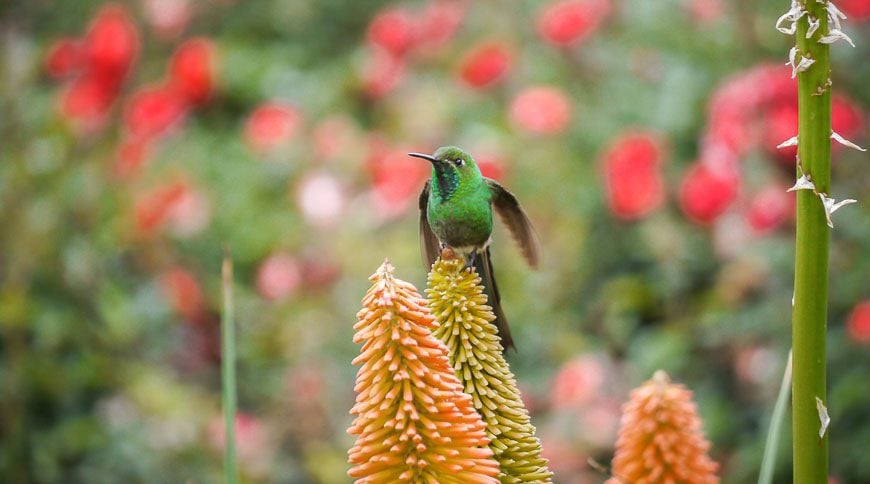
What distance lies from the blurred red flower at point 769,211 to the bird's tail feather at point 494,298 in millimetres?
2593

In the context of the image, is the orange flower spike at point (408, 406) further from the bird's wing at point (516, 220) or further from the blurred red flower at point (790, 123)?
the blurred red flower at point (790, 123)

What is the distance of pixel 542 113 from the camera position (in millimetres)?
4516

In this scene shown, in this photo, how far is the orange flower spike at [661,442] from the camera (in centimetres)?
120

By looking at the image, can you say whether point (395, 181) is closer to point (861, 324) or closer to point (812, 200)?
point (861, 324)

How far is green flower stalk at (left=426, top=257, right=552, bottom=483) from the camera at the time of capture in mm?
1090

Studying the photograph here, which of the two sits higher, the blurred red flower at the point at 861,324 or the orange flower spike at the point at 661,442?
the blurred red flower at the point at 861,324

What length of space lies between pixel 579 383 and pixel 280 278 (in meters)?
1.42

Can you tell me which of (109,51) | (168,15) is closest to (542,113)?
(109,51)

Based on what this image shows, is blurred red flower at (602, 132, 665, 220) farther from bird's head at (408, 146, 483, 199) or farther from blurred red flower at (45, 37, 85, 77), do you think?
blurred red flower at (45, 37, 85, 77)

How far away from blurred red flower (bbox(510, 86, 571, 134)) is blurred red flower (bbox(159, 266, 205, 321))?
1.61 m

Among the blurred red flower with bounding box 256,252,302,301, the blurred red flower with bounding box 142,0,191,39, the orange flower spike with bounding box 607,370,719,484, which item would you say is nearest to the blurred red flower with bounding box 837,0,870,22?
the blurred red flower with bounding box 256,252,302,301

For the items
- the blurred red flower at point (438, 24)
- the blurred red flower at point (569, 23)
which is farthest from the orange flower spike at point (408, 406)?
the blurred red flower at point (438, 24)

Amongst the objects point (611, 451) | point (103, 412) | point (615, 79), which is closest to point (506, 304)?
point (611, 451)

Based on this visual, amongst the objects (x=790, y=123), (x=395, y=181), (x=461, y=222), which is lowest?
(x=461, y=222)
